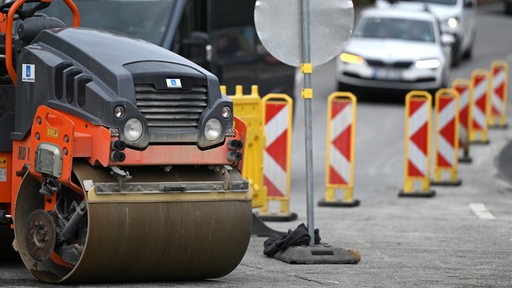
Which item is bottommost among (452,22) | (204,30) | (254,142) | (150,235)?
(452,22)

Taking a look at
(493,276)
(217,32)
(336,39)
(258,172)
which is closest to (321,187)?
(217,32)

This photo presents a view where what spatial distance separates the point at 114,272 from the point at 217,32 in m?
8.09

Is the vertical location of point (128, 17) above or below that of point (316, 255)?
above

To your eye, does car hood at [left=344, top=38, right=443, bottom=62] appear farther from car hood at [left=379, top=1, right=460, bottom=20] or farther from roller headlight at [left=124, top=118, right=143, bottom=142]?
roller headlight at [left=124, top=118, right=143, bottom=142]

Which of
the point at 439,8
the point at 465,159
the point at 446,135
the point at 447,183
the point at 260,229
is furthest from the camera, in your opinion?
the point at 439,8

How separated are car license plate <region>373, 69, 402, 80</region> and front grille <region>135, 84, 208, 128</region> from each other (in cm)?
1915

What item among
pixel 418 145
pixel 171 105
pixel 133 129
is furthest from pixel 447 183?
pixel 133 129

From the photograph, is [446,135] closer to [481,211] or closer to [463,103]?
[463,103]

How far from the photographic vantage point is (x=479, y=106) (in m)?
23.3

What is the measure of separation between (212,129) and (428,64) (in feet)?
64.4

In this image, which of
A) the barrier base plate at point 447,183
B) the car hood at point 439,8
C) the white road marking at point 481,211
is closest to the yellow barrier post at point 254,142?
the white road marking at point 481,211

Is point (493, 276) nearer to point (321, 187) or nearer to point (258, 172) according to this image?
point (258, 172)

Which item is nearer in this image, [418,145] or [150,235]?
[150,235]

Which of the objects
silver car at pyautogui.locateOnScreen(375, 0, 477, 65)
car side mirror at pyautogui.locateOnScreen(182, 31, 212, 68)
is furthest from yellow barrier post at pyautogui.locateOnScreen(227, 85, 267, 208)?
silver car at pyautogui.locateOnScreen(375, 0, 477, 65)
